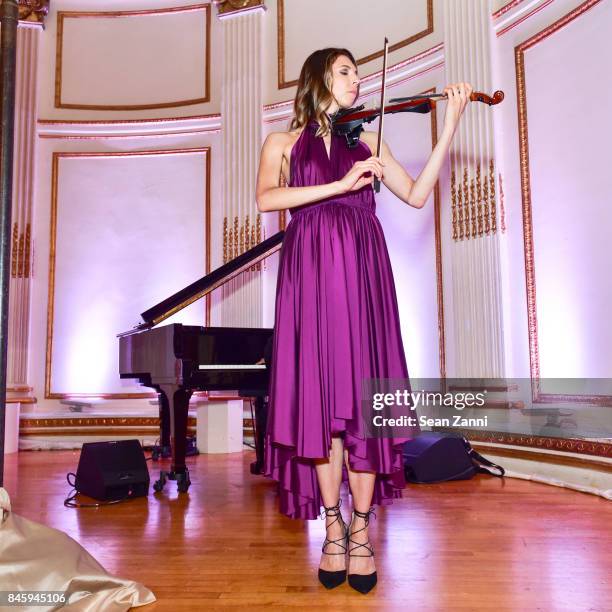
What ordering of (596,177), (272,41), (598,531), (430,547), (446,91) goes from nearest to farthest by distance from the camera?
(446,91)
(430,547)
(598,531)
(596,177)
(272,41)

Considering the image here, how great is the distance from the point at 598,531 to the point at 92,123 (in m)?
5.21

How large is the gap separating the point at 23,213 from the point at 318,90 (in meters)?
4.49

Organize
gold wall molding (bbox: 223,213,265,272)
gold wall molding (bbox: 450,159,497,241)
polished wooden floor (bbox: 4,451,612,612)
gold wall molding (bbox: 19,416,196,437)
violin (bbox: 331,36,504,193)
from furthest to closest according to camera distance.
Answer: gold wall molding (bbox: 19,416,196,437) → gold wall molding (bbox: 223,213,265,272) → gold wall molding (bbox: 450,159,497,241) → violin (bbox: 331,36,504,193) → polished wooden floor (bbox: 4,451,612,612)

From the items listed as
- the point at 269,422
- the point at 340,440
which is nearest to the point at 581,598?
the point at 340,440

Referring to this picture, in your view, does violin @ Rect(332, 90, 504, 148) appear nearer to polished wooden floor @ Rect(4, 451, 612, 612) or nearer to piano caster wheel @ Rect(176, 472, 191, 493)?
polished wooden floor @ Rect(4, 451, 612, 612)

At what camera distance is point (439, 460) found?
3287 millimetres

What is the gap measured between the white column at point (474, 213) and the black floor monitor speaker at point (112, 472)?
81.2 inches

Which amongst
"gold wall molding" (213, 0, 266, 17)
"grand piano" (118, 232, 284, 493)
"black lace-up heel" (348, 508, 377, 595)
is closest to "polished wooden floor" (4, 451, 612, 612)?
"black lace-up heel" (348, 508, 377, 595)

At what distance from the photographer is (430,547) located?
2.03 meters

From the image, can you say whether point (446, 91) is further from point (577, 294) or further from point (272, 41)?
point (272, 41)

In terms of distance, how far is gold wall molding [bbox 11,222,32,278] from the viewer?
18.0 ft

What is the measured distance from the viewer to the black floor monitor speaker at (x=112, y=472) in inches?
115

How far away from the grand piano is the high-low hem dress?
50.1 inches

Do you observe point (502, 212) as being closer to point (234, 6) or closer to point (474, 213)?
point (474, 213)
